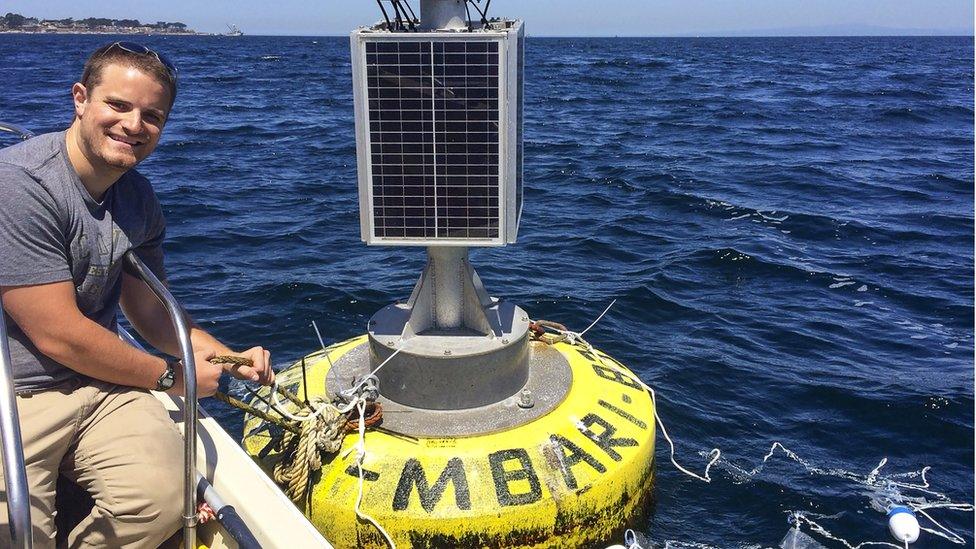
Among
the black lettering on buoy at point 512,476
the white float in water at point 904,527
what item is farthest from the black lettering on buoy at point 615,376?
the white float in water at point 904,527

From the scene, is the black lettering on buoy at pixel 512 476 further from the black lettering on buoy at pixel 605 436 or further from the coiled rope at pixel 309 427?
the coiled rope at pixel 309 427

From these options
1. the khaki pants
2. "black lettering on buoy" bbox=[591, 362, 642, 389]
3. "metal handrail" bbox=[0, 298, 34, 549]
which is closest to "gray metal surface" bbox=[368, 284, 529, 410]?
"black lettering on buoy" bbox=[591, 362, 642, 389]

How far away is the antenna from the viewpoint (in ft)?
16.4

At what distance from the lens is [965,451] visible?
8.31 metres

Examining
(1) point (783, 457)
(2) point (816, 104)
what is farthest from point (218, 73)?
(1) point (783, 457)

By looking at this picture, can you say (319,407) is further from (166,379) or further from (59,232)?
(59,232)

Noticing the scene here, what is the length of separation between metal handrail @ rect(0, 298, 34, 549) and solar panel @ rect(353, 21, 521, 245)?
282cm

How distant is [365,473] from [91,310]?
1.99 meters

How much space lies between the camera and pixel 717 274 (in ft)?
43.0

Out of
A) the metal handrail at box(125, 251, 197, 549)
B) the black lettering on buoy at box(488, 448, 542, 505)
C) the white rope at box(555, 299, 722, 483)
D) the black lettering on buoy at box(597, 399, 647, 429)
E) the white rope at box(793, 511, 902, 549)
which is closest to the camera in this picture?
the metal handrail at box(125, 251, 197, 549)

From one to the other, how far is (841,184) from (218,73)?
45086 millimetres

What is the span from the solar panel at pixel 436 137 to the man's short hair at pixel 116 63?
1551 mm

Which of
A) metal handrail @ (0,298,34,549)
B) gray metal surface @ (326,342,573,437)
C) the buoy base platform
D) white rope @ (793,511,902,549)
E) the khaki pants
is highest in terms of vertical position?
Result: metal handrail @ (0,298,34,549)

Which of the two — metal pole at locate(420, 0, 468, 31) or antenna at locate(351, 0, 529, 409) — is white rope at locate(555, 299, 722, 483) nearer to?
antenna at locate(351, 0, 529, 409)
